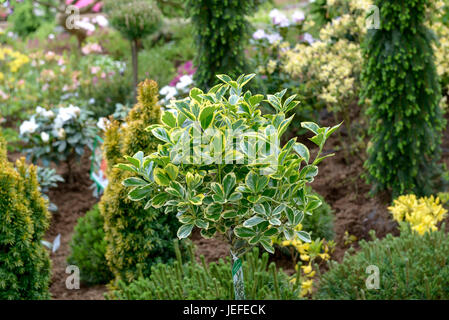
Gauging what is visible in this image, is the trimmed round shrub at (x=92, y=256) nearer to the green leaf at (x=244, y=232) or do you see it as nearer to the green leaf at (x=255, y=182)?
the green leaf at (x=244, y=232)

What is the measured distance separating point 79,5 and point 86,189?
6.27m

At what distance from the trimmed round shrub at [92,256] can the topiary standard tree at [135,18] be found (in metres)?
3.19

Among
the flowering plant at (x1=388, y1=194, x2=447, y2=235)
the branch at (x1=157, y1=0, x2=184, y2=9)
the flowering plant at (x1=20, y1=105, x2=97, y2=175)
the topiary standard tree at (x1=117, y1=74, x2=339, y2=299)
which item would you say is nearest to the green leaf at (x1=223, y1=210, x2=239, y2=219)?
the topiary standard tree at (x1=117, y1=74, x2=339, y2=299)

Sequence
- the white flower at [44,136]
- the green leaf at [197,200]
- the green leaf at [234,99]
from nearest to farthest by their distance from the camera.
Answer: the green leaf at [197,200]
the green leaf at [234,99]
the white flower at [44,136]

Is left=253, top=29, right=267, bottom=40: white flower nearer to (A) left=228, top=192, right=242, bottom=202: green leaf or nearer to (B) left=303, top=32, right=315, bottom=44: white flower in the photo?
(B) left=303, top=32, right=315, bottom=44: white flower

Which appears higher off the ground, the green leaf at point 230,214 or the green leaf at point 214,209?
the green leaf at point 214,209

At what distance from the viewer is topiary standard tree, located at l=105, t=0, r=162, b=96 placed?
7.05 m

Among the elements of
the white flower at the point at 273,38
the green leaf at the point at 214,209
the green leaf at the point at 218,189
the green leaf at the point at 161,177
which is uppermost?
the white flower at the point at 273,38

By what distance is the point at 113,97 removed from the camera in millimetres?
7773

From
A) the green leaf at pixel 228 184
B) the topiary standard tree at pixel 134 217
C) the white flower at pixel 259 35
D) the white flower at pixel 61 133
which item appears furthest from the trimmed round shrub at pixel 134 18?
the green leaf at pixel 228 184

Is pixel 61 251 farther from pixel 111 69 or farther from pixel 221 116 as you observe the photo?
pixel 111 69

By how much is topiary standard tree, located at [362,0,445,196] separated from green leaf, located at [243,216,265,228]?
2792 mm

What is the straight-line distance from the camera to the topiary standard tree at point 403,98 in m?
4.73

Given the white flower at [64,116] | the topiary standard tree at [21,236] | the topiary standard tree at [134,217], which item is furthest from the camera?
the white flower at [64,116]
